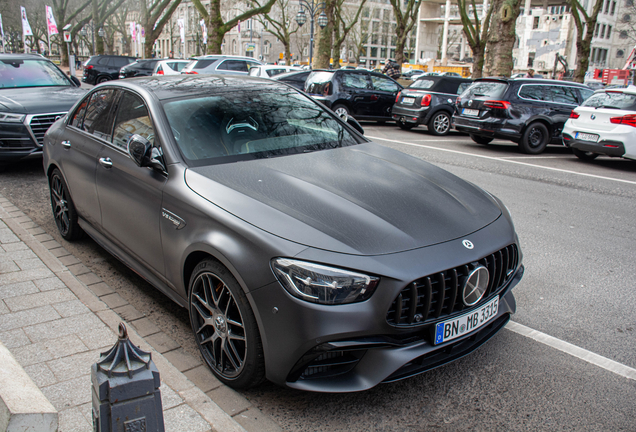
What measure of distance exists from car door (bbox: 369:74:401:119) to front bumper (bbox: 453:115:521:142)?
4.20 metres

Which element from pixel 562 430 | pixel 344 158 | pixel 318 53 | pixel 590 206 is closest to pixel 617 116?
pixel 590 206

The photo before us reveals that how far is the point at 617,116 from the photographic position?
10.2m

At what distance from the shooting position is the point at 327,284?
94.0 inches

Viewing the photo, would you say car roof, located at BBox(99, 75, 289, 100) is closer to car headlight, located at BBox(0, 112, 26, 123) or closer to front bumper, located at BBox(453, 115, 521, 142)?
car headlight, located at BBox(0, 112, 26, 123)

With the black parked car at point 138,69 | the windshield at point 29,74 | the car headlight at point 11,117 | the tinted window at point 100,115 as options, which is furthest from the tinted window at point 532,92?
the black parked car at point 138,69

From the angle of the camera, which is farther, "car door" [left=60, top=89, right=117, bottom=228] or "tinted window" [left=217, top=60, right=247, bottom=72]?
"tinted window" [left=217, top=60, right=247, bottom=72]

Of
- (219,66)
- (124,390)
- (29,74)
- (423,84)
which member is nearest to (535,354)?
(124,390)

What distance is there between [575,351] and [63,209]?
14.5 feet

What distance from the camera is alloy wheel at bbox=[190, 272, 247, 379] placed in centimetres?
273

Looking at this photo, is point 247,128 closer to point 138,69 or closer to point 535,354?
point 535,354

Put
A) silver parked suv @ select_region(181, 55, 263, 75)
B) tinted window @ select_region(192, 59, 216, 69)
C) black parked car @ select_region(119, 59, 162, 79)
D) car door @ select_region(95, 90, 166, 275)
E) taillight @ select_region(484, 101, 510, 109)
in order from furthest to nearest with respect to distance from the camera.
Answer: black parked car @ select_region(119, 59, 162, 79) → tinted window @ select_region(192, 59, 216, 69) → silver parked suv @ select_region(181, 55, 263, 75) → taillight @ select_region(484, 101, 510, 109) → car door @ select_region(95, 90, 166, 275)

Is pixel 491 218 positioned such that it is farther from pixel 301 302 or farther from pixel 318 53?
pixel 318 53

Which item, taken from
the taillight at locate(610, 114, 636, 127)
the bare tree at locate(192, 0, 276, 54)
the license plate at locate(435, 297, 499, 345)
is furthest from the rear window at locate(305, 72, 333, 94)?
the bare tree at locate(192, 0, 276, 54)

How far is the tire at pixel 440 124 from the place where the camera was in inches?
601
